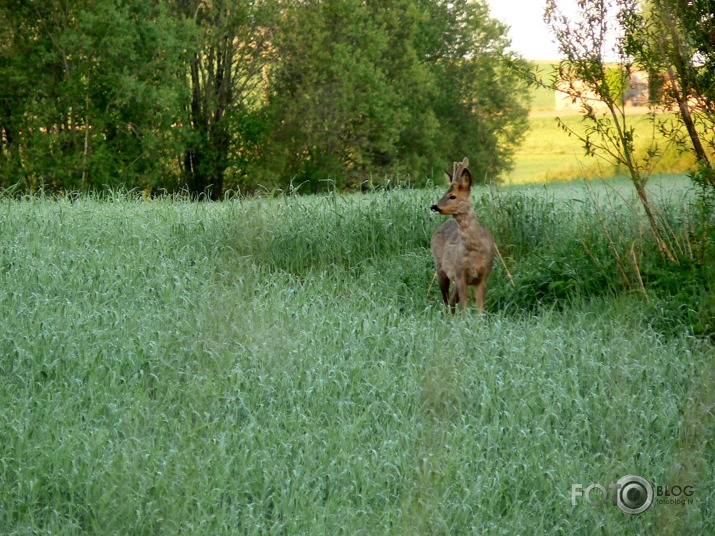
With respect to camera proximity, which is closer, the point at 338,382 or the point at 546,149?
the point at 338,382

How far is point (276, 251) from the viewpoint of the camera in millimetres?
9828

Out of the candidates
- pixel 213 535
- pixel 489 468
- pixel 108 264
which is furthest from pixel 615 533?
pixel 108 264

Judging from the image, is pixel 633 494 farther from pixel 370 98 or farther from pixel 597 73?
pixel 370 98

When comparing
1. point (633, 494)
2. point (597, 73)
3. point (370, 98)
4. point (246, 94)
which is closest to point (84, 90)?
point (246, 94)

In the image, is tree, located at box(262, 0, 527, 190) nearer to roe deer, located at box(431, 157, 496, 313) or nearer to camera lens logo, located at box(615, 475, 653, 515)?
roe deer, located at box(431, 157, 496, 313)

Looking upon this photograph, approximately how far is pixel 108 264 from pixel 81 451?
423 centimetres

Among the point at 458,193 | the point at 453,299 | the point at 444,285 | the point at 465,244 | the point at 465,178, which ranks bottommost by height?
the point at 453,299

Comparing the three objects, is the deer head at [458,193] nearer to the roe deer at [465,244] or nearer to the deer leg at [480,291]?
the roe deer at [465,244]

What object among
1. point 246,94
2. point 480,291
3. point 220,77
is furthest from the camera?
point 246,94

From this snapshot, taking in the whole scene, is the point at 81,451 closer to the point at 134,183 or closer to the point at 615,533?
the point at 615,533

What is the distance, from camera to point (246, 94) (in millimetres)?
28656

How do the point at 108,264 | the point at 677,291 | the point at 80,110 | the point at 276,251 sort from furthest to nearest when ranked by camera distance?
the point at 80,110 < the point at 276,251 < the point at 108,264 < the point at 677,291
